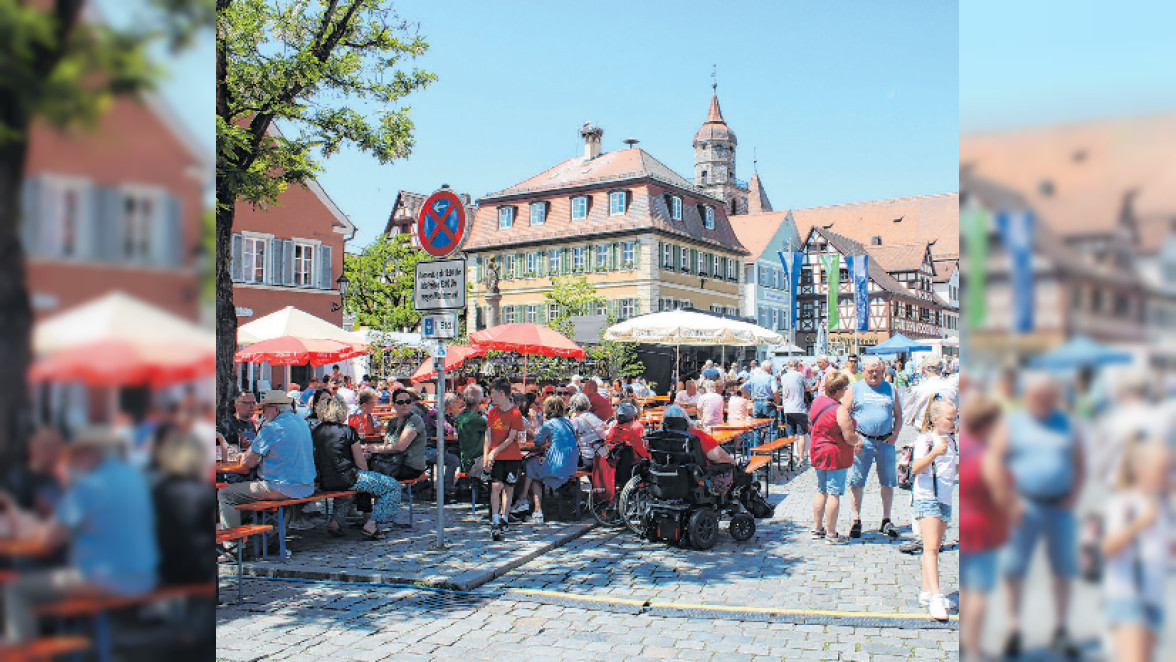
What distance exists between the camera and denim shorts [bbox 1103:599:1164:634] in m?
1.50

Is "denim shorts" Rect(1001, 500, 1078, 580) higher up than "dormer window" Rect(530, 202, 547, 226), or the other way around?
"dormer window" Rect(530, 202, 547, 226)

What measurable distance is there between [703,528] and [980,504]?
6981 millimetres

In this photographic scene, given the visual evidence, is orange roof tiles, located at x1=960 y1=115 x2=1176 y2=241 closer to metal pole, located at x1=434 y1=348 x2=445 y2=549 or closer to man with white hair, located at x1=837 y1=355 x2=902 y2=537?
metal pole, located at x1=434 y1=348 x2=445 y2=549

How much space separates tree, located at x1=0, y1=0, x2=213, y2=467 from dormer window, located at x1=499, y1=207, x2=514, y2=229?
5276cm

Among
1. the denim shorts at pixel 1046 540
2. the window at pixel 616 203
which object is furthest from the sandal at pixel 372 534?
the window at pixel 616 203

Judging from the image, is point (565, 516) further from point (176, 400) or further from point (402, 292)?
point (402, 292)

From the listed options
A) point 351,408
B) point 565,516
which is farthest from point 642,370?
point 565,516

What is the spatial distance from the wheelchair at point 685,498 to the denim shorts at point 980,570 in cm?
681

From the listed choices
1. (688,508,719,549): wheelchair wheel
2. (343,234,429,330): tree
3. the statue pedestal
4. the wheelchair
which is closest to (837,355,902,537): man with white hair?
the wheelchair

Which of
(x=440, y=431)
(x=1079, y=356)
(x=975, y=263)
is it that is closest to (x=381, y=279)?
(x=440, y=431)

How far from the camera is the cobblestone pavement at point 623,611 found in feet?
17.7

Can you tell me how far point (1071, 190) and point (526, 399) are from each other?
39.1ft

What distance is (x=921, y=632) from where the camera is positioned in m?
5.69

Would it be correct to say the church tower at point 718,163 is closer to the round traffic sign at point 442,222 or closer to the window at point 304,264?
the window at point 304,264
